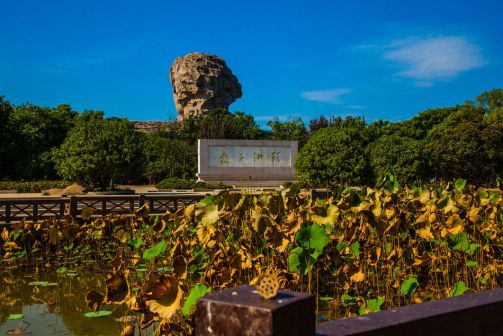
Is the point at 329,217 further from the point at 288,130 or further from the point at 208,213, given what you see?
the point at 288,130

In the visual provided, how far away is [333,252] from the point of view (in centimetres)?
518

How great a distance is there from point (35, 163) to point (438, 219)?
3371cm

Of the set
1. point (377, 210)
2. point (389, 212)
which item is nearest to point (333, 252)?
point (389, 212)

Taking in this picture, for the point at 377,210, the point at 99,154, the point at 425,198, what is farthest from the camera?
the point at 99,154

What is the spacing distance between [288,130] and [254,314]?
48358 mm

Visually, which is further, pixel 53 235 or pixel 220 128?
pixel 220 128

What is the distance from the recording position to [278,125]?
4991 centimetres

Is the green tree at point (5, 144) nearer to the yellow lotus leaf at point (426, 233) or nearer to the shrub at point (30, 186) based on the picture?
the shrub at point (30, 186)

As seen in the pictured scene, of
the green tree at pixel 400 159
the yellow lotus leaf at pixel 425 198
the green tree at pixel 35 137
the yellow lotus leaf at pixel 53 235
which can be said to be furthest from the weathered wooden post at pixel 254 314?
the green tree at pixel 35 137

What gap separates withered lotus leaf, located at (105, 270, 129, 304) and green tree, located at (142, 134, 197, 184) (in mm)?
35700

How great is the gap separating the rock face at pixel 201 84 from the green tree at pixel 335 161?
1725 inches

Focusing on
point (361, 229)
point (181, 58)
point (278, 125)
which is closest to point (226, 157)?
point (278, 125)

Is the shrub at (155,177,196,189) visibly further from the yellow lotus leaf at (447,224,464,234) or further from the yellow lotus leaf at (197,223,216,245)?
the yellow lotus leaf at (447,224,464,234)

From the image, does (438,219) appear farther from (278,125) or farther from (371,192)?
(278,125)
